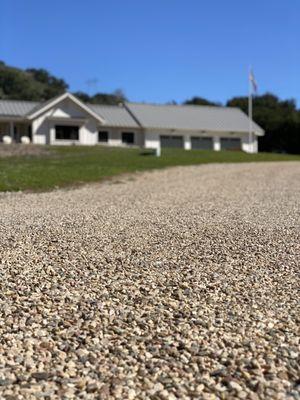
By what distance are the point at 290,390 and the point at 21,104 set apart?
48.6m

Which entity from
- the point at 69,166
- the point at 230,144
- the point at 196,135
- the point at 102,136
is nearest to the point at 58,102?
the point at 102,136

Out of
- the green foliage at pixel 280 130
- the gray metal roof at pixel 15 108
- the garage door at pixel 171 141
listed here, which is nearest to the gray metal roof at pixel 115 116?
the garage door at pixel 171 141

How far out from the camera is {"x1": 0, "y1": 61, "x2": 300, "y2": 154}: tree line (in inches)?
2434

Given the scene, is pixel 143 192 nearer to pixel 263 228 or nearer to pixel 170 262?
pixel 263 228

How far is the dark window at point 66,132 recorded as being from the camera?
154ft

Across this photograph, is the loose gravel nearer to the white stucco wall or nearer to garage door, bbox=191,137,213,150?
the white stucco wall

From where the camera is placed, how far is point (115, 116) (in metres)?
52.1

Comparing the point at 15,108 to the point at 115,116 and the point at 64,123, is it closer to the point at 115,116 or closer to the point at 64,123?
the point at 64,123

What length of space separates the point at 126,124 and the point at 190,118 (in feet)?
25.6

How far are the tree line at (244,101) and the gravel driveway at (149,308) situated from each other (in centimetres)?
5270

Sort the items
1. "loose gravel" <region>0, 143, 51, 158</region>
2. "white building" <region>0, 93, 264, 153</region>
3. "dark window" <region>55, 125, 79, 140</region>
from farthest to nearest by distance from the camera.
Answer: "dark window" <region>55, 125, 79, 140</region> < "white building" <region>0, 93, 264, 153</region> < "loose gravel" <region>0, 143, 51, 158</region>

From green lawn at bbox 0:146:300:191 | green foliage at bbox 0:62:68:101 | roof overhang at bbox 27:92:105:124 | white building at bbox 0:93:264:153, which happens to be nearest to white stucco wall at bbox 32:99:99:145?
white building at bbox 0:93:264:153

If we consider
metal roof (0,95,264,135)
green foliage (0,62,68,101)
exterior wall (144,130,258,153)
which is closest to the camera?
metal roof (0,95,264,135)

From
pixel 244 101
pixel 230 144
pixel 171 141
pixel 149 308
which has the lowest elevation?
pixel 149 308
